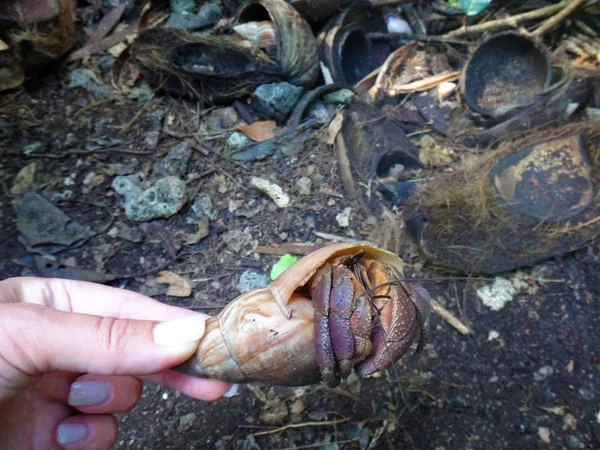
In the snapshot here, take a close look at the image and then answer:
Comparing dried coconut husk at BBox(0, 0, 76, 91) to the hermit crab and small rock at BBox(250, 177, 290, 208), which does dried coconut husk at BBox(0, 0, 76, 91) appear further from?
the hermit crab

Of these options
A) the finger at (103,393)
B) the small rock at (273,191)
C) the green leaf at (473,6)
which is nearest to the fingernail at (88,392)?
the finger at (103,393)

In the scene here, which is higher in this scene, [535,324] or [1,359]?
[1,359]

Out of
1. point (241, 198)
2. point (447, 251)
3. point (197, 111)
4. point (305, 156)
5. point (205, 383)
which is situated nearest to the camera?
point (205, 383)

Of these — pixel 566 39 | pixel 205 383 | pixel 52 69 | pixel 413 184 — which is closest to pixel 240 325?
pixel 205 383

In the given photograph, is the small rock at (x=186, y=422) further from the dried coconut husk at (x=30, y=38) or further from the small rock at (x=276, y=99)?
the dried coconut husk at (x=30, y=38)

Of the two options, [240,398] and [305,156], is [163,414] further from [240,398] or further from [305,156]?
[305,156]

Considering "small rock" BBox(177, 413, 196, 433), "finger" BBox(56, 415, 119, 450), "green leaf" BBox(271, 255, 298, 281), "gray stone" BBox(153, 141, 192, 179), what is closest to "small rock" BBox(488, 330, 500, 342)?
"green leaf" BBox(271, 255, 298, 281)

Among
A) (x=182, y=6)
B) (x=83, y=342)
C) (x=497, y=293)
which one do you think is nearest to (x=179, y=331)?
(x=83, y=342)
